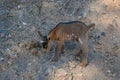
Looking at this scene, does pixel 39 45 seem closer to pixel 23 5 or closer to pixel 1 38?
pixel 1 38

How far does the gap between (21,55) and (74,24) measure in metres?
1.03

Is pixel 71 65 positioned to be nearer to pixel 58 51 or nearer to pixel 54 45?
pixel 58 51

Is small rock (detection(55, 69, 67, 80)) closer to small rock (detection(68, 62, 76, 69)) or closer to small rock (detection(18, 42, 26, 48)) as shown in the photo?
small rock (detection(68, 62, 76, 69))

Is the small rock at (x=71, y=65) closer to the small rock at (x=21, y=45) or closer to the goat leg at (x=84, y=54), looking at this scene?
the goat leg at (x=84, y=54)

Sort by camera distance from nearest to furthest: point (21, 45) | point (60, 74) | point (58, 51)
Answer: point (60, 74), point (58, 51), point (21, 45)

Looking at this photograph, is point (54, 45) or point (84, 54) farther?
point (54, 45)

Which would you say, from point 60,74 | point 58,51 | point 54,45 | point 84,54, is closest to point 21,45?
point 54,45

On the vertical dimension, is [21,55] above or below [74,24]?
below

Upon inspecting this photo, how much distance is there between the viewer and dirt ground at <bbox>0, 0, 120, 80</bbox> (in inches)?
230

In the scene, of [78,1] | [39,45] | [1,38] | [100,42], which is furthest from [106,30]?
[1,38]

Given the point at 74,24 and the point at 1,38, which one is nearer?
the point at 74,24

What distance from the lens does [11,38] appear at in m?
6.46

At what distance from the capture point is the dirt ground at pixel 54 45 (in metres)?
5.85

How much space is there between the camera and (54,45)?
20.7 ft
